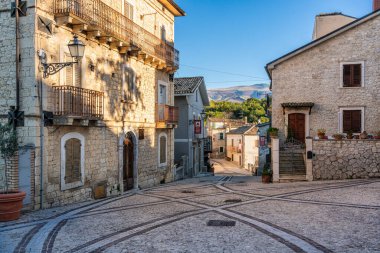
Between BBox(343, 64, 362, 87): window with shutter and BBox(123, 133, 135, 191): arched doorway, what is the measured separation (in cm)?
1364

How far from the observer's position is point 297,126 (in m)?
23.2

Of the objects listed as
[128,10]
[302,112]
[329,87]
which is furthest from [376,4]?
[128,10]

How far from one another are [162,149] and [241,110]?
62.7 meters

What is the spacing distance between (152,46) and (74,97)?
25.9 ft

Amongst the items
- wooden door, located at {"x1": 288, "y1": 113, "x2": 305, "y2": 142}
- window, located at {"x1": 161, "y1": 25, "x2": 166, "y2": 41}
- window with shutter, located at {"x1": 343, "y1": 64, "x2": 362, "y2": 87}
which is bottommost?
wooden door, located at {"x1": 288, "y1": 113, "x2": 305, "y2": 142}

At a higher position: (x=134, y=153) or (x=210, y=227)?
(x=134, y=153)

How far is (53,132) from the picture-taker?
13.0 m

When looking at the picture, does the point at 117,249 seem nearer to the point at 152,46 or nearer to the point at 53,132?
the point at 53,132

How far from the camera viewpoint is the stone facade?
72.3ft

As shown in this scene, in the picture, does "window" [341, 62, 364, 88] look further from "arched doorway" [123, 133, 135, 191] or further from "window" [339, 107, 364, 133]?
"arched doorway" [123, 133, 135, 191]

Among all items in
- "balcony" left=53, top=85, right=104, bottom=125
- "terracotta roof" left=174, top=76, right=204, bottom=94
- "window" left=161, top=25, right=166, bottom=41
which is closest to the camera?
"balcony" left=53, top=85, right=104, bottom=125

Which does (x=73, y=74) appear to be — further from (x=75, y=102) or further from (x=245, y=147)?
(x=245, y=147)

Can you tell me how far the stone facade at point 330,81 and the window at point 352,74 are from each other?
8.8 inches

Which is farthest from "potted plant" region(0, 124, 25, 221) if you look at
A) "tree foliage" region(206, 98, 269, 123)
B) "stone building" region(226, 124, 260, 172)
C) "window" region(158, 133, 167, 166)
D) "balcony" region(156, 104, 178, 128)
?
"tree foliage" region(206, 98, 269, 123)
